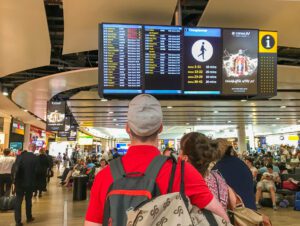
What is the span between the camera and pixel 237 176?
3273 millimetres

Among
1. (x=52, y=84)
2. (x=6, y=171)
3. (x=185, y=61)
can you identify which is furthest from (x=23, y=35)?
(x=6, y=171)

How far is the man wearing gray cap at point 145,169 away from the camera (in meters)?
1.50

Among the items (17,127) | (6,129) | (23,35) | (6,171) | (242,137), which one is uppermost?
(23,35)

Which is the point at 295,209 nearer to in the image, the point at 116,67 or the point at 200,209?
the point at 116,67

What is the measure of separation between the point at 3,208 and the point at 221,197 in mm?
9354

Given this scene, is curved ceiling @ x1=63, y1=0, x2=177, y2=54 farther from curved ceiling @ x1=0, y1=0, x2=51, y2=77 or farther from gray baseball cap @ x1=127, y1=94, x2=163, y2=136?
gray baseball cap @ x1=127, y1=94, x2=163, y2=136

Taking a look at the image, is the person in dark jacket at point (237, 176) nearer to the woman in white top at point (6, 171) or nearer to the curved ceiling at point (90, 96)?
the curved ceiling at point (90, 96)

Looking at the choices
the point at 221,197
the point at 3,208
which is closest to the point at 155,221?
the point at 221,197

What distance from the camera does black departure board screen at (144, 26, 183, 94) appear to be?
4.50 meters

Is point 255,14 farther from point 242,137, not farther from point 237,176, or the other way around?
point 242,137

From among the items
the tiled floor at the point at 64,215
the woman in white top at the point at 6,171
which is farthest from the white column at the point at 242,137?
the woman in white top at the point at 6,171

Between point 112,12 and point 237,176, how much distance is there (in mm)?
2899

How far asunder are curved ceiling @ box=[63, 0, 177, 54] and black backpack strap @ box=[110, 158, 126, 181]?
3.43 meters

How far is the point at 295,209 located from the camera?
10734mm
